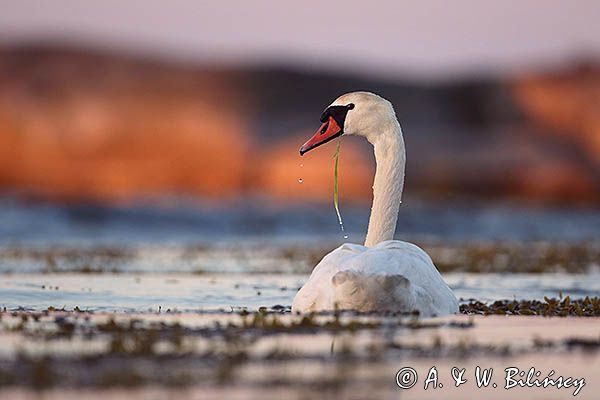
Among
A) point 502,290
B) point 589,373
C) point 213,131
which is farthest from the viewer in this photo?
point 213,131

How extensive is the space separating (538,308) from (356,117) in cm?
223

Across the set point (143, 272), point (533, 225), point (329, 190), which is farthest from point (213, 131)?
point (143, 272)

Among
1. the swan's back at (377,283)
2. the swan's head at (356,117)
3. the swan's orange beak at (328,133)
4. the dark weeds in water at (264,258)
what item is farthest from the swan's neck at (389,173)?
the dark weeds in water at (264,258)

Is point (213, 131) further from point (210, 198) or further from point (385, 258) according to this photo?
point (385, 258)

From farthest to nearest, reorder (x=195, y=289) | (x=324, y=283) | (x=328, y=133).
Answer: (x=195, y=289) → (x=328, y=133) → (x=324, y=283)

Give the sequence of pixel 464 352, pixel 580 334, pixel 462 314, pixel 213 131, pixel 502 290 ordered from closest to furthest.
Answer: pixel 464 352, pixel 580 334, pixel 462 314, pixel 502 290, pixel 213 131

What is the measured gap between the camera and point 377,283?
28.0ft

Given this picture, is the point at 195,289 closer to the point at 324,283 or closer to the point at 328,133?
the point at 328,133

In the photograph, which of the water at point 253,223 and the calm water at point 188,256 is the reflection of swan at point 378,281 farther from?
the water at point 253,223

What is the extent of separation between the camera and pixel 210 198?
2184 inches

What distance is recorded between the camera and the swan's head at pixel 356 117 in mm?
11172

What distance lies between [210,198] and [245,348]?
4834 cm

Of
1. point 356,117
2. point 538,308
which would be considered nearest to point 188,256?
point 356,117

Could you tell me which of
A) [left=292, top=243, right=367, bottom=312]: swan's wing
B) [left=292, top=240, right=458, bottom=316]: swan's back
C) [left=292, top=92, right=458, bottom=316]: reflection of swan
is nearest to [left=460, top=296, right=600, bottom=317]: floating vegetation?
[left=292, top=92, right=458, bottom=316]: reflection of swan
